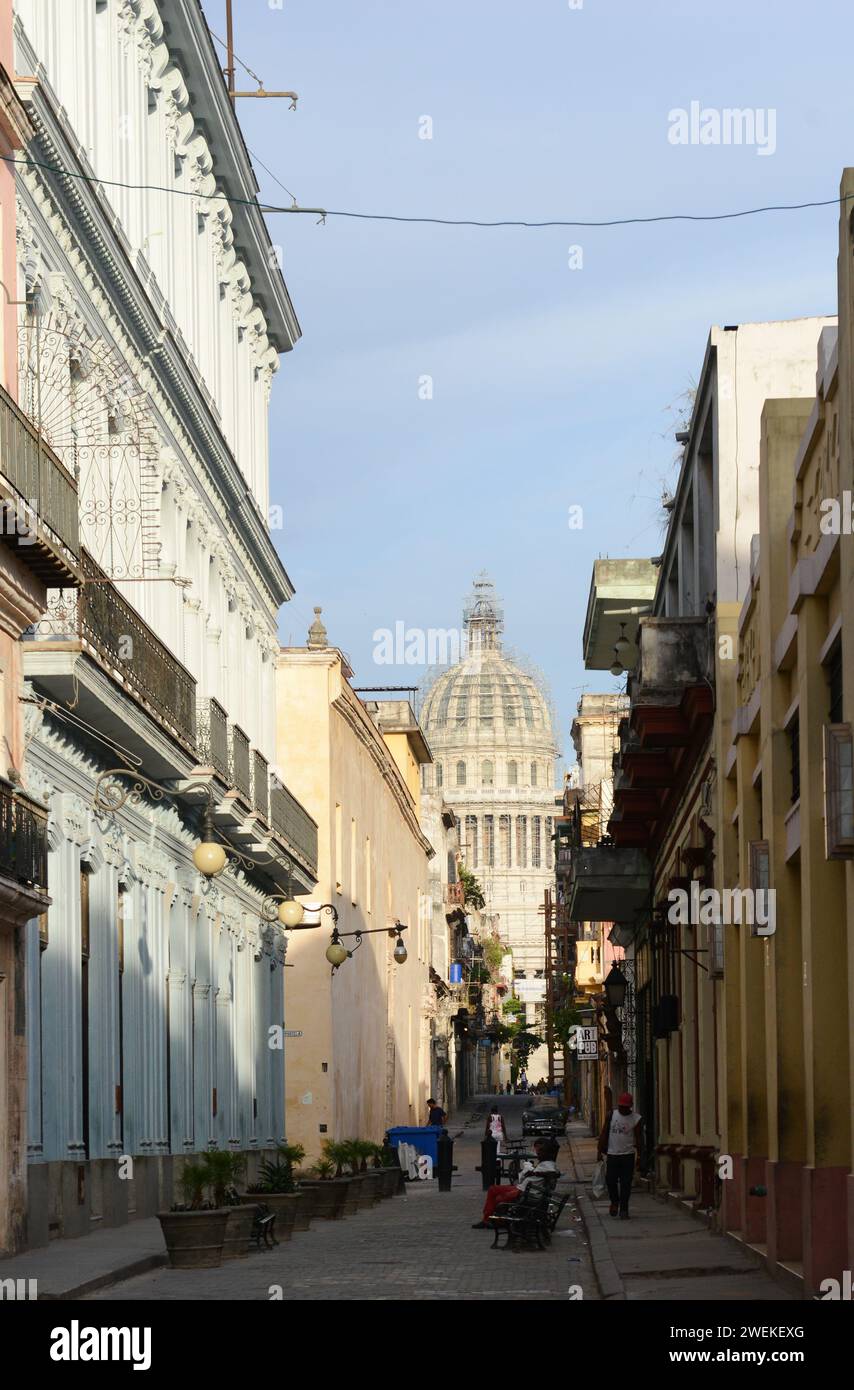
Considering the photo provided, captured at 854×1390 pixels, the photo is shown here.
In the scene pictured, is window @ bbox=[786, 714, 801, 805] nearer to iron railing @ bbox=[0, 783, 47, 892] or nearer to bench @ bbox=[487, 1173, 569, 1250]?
iron railing @ bbox=[0, 783, 47, 892]

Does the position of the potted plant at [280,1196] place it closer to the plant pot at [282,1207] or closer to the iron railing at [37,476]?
the plant pot at [282,1207]

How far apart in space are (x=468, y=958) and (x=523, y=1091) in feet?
154

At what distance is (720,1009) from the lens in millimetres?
24047

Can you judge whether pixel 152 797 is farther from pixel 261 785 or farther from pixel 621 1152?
pixel 261 785

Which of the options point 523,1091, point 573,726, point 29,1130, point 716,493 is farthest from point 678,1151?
point 523,1091

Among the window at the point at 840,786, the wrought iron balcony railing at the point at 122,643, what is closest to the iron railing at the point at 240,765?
the wrought iron balcony railing at the point at 122,643

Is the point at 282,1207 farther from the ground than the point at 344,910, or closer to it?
closer to it

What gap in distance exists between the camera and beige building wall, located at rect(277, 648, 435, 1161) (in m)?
44.1

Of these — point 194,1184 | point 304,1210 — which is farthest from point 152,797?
point 194,1184

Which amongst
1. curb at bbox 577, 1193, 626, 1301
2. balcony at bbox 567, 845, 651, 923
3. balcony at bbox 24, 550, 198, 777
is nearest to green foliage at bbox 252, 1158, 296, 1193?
curb at bbox 577, 1193, 626, 1301

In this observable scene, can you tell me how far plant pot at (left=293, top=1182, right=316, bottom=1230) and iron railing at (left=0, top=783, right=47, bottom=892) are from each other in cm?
683

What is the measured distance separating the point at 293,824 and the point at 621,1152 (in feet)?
41.1

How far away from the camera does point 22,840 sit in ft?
61.1

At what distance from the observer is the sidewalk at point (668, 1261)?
16.5m
